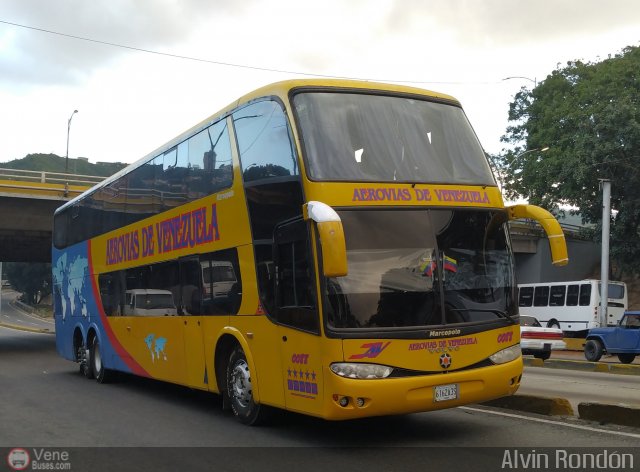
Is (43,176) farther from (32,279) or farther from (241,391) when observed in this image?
(32,279)

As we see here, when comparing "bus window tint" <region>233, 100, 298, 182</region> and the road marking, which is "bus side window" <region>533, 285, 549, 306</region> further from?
"bus window tint" <region>233, 100, 298, 182</region>

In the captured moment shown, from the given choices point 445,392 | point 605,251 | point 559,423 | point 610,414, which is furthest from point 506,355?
point 605,251

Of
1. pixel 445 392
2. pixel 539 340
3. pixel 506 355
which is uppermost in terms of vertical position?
pixel 506 355

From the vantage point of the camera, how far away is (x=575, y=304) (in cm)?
3541

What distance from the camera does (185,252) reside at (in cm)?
1097

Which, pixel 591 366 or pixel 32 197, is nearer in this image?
pixel 591 366

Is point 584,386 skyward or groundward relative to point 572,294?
groundward

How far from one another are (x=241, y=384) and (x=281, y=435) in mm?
981

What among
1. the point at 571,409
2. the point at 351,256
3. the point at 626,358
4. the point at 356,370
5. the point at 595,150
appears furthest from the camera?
the point at 595,150

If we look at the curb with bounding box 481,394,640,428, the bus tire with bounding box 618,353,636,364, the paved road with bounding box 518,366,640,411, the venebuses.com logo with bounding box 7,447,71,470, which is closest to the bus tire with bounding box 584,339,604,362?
the bus tire with bounding box 618,353,636,364

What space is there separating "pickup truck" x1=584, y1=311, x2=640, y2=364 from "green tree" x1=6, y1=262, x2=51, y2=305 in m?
98.7

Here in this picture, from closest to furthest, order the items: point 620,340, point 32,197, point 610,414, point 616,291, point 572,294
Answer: point 610,414, point 620,340, point 32,197, point 616,291, point 572,294

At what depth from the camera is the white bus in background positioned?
3453 centimetres

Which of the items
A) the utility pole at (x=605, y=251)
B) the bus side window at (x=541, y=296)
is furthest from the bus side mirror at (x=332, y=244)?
the bus side window at (x=541, y=296)
